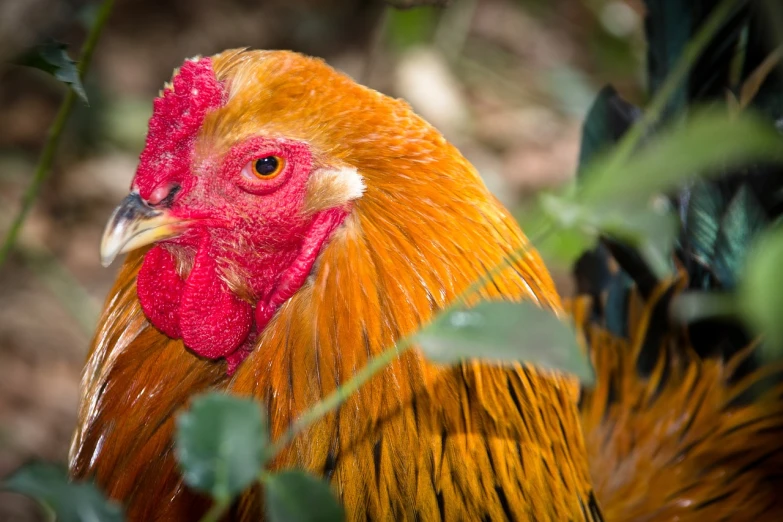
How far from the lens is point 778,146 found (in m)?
0.91

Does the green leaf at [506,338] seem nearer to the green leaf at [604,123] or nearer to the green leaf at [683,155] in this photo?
the green leaf at [683,155]

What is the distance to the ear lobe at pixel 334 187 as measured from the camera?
1701mm

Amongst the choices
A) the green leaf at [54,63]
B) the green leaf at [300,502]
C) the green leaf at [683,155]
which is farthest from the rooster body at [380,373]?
the green leaf at [683,155]

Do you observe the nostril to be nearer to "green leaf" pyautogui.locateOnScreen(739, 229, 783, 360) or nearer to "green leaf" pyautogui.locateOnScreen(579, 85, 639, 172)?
"green leaf" pyautogui.locateOnScreen(739, 229, 783, 360)

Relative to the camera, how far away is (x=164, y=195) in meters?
1.70

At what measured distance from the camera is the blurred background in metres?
3.77

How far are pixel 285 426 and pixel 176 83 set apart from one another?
0.84 m

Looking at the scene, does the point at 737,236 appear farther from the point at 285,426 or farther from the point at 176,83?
the point at 176,83

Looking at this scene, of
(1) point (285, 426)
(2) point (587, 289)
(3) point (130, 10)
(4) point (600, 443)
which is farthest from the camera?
(3) point (130, 10)

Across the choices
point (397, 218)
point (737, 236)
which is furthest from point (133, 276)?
point (737, 236)

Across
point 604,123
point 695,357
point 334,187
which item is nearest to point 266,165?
point 334,187

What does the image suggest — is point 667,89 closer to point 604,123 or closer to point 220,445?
point 220,445

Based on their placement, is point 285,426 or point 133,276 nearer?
point 285,426

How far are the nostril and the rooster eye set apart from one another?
0.19m
